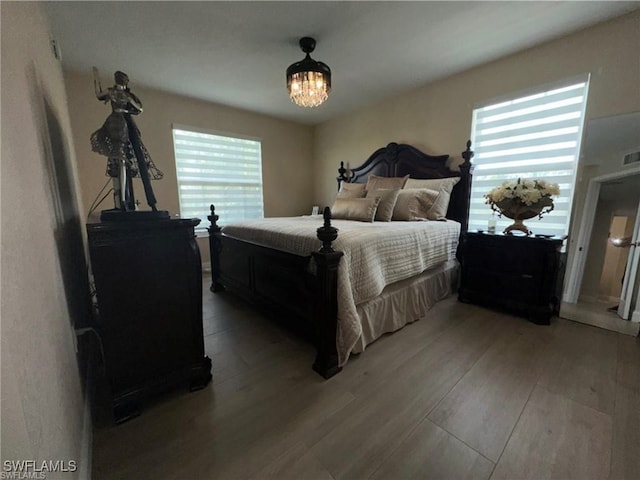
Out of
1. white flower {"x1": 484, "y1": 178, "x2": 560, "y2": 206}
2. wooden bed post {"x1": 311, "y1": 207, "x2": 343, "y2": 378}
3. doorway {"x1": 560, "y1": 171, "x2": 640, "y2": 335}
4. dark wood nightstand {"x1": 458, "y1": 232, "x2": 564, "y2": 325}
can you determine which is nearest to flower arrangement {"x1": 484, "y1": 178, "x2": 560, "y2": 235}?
white flower {"x1": 484, "y1": 178, "x2": 560, "y2": 206}

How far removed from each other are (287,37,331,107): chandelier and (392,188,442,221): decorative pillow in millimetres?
1323

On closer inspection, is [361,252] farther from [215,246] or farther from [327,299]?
[215,246]

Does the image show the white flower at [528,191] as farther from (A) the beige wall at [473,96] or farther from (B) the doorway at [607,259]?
(A) the beige wall at [473,96]

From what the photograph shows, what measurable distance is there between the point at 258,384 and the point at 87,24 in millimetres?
2937

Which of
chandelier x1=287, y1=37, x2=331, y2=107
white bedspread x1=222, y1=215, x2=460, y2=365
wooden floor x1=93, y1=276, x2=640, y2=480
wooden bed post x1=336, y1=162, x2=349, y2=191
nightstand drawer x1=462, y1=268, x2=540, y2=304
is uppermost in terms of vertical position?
chandelier x1=287, y1=37, x2=331, y2=107

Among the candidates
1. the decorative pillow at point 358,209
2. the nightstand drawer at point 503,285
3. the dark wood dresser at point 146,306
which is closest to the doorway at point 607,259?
the nightstand drawer at point 503,285

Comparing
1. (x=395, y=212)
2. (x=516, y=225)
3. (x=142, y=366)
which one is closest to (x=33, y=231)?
(x=142, y=366)

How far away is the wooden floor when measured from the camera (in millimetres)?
1027

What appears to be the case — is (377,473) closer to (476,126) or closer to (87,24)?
(476,126)

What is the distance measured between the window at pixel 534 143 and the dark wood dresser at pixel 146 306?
301 cm

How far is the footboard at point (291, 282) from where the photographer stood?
1.50 metres

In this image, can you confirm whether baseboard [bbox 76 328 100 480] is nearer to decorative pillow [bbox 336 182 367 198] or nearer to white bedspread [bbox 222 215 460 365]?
white bedspread [bbox 222 215 460 365]

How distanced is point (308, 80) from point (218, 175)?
233 cm

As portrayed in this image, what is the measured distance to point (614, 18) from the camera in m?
1.98
